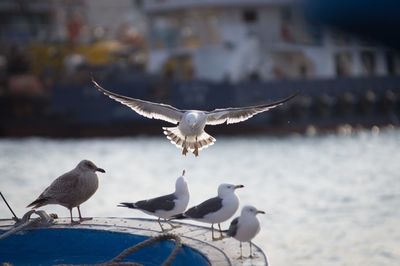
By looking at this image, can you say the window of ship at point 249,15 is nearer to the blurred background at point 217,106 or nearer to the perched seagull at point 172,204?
the blurred background at point 217,106

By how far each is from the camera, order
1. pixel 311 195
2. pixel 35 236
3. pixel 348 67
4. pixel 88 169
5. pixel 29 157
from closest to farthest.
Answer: pixel 35 236
pixel 88 169
pixel 311 195
pixel 29 157
pixel 348 67

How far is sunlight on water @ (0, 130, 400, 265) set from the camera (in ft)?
59.6

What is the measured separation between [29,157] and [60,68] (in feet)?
57.4

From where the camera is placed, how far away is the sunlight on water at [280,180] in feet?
59.6

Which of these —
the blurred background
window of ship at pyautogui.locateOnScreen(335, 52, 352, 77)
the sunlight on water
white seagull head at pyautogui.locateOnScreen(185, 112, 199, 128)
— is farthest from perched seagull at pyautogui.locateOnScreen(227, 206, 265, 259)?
window of ship at pyautogui.locateOnScreen(335, 52, 352, 77)

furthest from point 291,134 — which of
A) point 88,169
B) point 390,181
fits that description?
point 88,169

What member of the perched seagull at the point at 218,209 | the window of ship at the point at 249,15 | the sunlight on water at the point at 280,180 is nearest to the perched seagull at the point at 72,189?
the perched seagull at the point at 218,209

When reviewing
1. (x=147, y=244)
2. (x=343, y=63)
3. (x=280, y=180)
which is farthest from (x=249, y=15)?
(x=147, y=244)

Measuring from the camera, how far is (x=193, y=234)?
314 inches

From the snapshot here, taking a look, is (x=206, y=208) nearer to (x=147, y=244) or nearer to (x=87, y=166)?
(x=87, y=166)

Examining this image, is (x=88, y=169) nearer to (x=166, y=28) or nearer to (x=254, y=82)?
(x=254, y=82)

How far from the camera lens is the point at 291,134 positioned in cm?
4578

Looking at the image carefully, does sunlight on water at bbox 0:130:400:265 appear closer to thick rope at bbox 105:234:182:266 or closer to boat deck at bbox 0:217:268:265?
boat deck at bbox 0:217:268:265

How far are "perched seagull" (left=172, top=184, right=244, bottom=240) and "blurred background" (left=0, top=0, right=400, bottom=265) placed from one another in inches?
513
